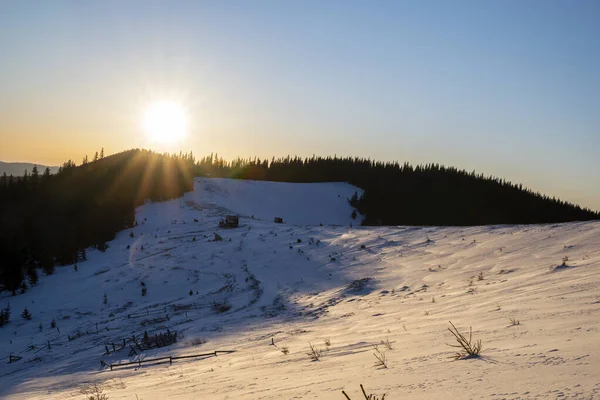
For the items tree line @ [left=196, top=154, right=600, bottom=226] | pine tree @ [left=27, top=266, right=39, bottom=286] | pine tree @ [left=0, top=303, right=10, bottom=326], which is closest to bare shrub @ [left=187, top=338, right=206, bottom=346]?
pine tree @ [left=0, top=303, right=10, bottom=326]

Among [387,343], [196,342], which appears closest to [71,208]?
[196,342]

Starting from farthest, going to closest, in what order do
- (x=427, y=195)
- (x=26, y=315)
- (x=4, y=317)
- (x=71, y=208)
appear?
(x=427, y=195)
(x=71, y=208)
(x=26, y=315)
(x=4, y=317)

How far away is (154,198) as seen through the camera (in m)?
38.1

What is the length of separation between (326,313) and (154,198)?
2922cm

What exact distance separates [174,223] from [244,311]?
19.6 metres

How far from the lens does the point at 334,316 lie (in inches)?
448

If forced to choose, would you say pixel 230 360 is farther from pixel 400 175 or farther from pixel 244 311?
pixel 400 175

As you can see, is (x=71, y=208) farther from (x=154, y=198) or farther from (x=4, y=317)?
(x=4, y=317)

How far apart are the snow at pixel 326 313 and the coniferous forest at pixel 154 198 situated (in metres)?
2.07

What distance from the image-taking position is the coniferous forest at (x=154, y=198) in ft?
85.5

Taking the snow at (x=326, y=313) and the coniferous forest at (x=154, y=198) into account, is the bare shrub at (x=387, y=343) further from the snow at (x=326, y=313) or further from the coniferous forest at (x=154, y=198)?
the coniferous forest at (x=154, y=198)

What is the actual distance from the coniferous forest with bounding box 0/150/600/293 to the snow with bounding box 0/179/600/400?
2.07 metres

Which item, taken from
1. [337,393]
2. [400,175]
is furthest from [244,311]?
[400,175]

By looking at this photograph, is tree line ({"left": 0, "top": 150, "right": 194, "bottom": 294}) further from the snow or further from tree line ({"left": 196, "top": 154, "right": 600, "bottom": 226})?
tree line ({"left": 196, "top": 154, "right": 600, "bottom": 226})
